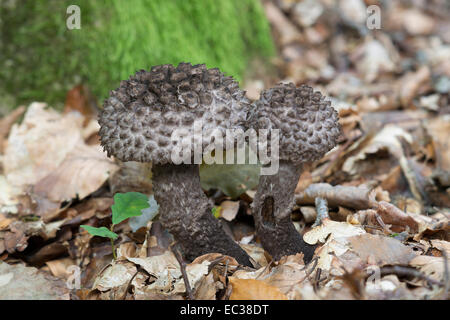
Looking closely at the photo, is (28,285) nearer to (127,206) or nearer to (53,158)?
(127,206)

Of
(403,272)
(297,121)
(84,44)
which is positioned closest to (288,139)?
(297,121)

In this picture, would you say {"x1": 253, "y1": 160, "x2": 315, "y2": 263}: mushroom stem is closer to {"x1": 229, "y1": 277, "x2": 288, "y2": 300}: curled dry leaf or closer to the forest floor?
the forest floor

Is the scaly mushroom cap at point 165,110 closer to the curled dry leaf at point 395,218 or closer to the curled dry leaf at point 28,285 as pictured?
the curled dry leaf at point 28,285

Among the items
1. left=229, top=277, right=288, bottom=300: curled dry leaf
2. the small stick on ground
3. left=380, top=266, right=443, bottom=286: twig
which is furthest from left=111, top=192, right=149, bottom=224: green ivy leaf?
left=380, top=266, right=443, bottom=286: twig
